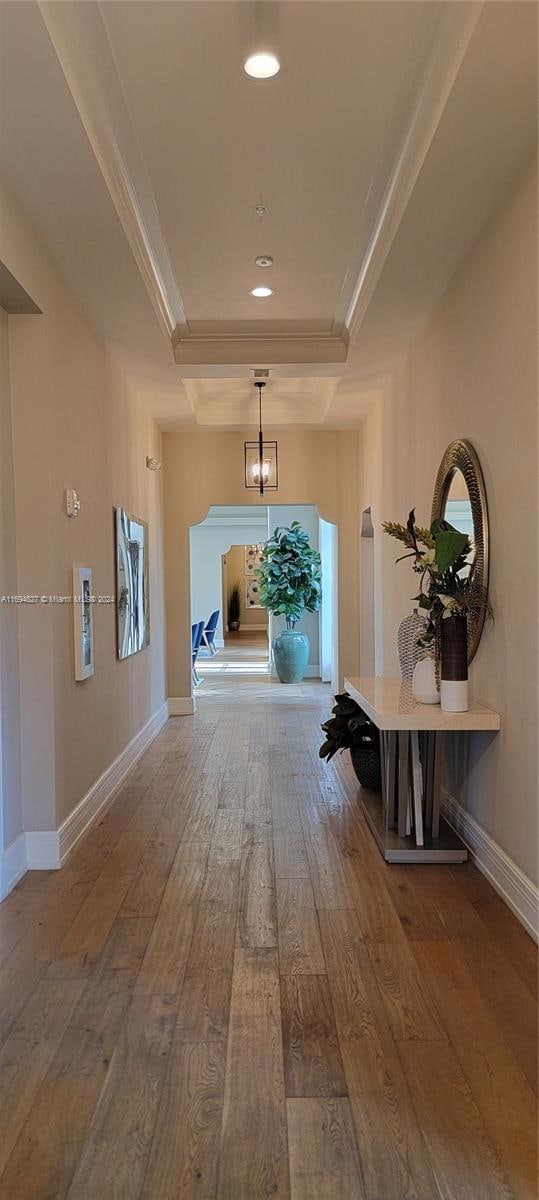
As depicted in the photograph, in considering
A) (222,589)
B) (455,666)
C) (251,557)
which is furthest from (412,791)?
(251,557)

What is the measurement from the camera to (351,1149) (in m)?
1.70

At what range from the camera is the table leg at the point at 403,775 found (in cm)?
347

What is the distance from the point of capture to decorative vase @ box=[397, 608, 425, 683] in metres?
3.61

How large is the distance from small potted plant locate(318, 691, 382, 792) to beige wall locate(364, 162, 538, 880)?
622 mm

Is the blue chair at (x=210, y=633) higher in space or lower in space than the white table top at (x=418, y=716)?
lower

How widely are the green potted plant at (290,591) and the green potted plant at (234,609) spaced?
8787mm

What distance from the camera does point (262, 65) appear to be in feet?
7.75

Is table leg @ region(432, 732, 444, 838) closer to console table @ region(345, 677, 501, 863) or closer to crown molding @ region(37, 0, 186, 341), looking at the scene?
console table @ region(345, 677, 501, 863)

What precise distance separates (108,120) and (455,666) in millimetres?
2544

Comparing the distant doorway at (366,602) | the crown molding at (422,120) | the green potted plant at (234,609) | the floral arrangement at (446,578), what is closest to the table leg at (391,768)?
the floral arrangement at (446,578)

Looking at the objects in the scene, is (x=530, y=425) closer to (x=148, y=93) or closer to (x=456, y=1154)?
(x=148, y=93)

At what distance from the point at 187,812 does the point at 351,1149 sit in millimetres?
2626

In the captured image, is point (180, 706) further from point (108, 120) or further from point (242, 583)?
point (242, 583)

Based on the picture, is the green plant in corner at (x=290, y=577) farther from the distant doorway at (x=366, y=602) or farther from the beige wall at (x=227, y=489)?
the distant doorway at (x=366, y=602)
